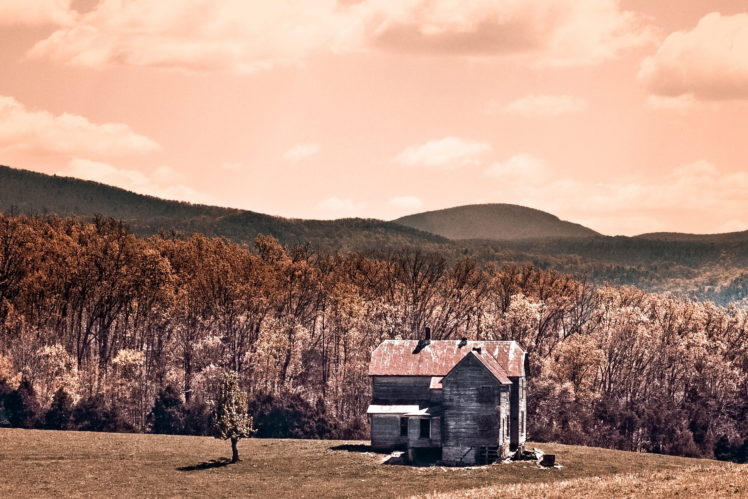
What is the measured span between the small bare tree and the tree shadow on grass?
667 mm

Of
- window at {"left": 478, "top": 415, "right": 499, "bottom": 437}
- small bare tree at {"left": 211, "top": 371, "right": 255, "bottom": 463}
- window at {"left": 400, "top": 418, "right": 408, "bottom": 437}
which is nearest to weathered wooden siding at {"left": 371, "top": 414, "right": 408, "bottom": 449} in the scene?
window at {"left": 400, "top": 418, "right": 408, "bottom": 437}

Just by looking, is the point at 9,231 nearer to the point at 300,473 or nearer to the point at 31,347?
the point at 31,347

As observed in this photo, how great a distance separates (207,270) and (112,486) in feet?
168

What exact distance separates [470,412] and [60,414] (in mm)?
40150

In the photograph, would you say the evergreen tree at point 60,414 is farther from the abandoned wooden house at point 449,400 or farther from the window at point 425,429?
the window at point 425,429

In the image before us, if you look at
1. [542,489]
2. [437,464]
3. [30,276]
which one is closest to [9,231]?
[30,276]

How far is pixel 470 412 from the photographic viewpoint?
236 ft

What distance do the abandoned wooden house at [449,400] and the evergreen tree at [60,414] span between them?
3039 cm

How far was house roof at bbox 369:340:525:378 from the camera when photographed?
77.8 metres

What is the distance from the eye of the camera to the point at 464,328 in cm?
12062

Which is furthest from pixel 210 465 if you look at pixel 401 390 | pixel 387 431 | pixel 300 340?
pixel 300 340

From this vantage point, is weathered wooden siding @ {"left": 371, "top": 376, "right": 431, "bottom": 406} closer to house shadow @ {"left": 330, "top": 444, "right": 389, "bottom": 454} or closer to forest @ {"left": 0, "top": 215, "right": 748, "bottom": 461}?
house shadow @ {"left": 330, "top": 444, "right": 389, "bottom": 454}

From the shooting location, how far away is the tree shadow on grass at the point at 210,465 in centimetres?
6531

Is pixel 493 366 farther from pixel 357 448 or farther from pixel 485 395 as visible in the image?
pixel 357 448
